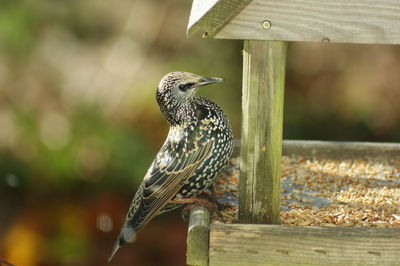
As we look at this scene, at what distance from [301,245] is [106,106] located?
11.4 ft

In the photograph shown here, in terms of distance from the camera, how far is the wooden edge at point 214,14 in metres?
2.80

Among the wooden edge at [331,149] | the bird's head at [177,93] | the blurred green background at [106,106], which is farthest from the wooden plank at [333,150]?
the blurred green background at [106,106]

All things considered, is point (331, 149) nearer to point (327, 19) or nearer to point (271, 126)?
point (271, 126)

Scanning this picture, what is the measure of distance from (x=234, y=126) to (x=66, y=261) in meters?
1.92

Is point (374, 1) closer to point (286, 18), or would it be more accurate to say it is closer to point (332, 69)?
point (286, 18)

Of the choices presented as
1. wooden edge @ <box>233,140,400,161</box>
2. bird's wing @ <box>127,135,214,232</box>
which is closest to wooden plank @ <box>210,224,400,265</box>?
bird's wing @ <box>127,135,214,232</box>

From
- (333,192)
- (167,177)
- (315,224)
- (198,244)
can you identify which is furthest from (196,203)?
(333,192)

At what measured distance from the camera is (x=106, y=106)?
620 cm

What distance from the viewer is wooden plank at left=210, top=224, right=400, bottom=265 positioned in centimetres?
301

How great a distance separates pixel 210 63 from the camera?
6.54m

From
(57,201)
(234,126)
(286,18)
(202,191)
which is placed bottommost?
(57,201)

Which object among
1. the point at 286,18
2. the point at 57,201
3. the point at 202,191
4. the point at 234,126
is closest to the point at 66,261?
the point at 57,201

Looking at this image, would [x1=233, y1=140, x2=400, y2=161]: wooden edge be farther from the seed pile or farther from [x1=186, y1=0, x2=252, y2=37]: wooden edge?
[x1=186, y1=0, x2=252, y2=37]: wooden edge

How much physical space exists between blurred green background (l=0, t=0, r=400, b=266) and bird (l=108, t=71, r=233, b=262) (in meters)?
2.23
